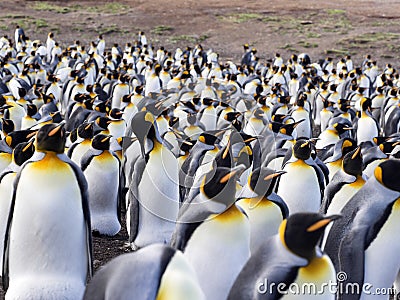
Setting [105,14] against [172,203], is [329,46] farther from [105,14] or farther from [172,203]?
[172,203]

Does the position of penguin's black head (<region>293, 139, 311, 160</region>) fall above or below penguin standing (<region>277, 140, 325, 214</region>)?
above

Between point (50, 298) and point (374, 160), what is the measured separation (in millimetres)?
3636

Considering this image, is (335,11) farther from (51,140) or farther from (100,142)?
(51,140)

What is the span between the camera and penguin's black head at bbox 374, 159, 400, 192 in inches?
143

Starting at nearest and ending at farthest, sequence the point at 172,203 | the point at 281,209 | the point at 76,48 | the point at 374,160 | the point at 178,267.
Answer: the point at 178,267 → the point at 281,209 → the point at 172,203 → the point at 374,160 → the point at 76,48

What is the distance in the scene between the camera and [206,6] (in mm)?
30734

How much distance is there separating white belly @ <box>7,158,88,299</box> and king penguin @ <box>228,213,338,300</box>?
4.30 ft

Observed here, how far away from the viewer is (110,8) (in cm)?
3030

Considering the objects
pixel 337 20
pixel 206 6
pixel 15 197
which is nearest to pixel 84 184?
pixel 15 197

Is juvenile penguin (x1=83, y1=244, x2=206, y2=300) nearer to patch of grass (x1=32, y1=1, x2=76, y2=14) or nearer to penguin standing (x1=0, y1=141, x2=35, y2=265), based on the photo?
penguin standing (x1=0, y1=141, x2=35, y2=265)

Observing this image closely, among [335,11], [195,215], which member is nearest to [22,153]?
[195,215]

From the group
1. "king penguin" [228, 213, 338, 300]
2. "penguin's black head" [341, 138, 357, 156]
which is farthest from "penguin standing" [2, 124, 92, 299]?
"penguin's black head" [341, 138, 357, 156]

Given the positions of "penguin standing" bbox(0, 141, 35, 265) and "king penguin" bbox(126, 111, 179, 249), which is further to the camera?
"king penguin" bbox(126, 111, 179, 249)

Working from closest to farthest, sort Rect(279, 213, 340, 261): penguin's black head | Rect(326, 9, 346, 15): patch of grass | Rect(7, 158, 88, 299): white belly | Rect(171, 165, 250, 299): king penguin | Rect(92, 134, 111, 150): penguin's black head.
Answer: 1. Rect(279, 213, 340, 261): penguin's black head
2. Rect(171, 165, 250, 299): king penguin
3. Rect(7, 158, 88, 299): white belly
4. Rect(92, 134, 111, 150): penguin's black head
5. Rect(326, 9, 346, 15): patch of grass
